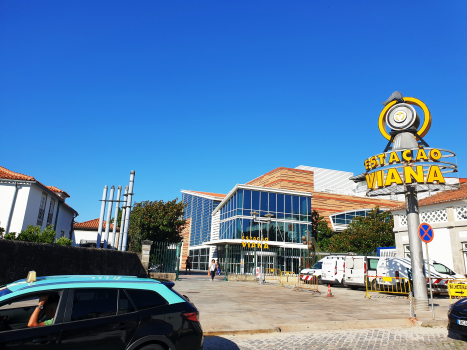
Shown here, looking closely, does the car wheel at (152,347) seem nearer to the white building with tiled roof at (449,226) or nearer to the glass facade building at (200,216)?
the white building with tiled roof at (449,226)

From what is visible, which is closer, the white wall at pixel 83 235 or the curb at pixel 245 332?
the curb at pixel 245 332

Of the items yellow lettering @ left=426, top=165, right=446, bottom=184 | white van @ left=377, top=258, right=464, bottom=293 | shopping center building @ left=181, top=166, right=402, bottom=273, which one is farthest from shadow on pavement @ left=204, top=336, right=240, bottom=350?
shopping center building @ left=181, top=166, right=402, bottom=273

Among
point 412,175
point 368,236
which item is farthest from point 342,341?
point 368,236

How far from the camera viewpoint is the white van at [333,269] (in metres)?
21.1

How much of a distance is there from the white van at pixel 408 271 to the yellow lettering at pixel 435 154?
20.0 feet

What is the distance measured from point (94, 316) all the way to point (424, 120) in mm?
15298

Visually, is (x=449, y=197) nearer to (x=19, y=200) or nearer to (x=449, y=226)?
(x=449, y=226)

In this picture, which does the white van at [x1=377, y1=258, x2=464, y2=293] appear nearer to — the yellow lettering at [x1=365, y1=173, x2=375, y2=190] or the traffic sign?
the yellow lettering at [x1=365, y1=173, x2=375, y2=190]

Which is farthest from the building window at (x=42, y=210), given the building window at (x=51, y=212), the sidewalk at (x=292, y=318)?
the sidewalk at (x=292, y=318)

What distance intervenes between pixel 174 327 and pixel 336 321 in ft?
18.9

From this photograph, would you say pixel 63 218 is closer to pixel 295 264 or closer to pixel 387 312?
pixel 295 264

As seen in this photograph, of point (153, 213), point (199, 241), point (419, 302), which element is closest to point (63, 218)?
point (153, 213)

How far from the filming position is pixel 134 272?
21750 mm

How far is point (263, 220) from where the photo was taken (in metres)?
36.8
